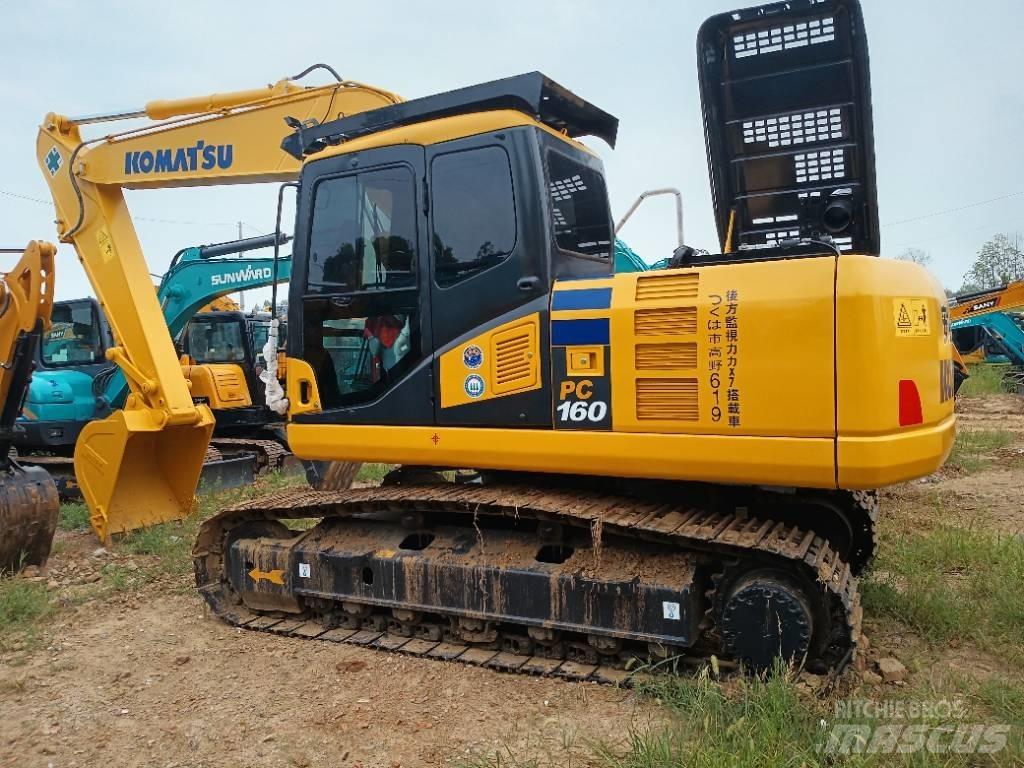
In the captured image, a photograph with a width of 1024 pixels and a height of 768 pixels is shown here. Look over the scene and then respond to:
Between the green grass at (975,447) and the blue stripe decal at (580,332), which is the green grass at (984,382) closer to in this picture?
→ the green grass at (975,447)

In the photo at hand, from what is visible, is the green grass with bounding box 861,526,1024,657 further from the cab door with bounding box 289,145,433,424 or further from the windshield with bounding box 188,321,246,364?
the windshield with bounding box 188,321,246,364

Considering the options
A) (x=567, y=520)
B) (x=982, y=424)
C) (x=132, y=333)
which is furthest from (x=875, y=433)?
(x=982, y=424)

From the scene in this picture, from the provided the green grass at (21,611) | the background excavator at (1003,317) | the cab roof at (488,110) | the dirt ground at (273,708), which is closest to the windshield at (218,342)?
the green grass at (21,611)

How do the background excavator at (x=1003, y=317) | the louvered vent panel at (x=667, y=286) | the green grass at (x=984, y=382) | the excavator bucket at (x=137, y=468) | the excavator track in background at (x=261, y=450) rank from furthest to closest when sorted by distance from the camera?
the green grass at (x=984, y=382) → the background excavator at (x=1003, y=317) → the excavator track in background at (x=261, y=450) → the excavator bucket at (x=137, y=468) → the louvered vent panel at (x=667, y=286)

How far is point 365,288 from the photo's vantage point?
4211 millimetres

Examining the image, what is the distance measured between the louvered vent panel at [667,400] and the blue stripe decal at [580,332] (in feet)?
0.90

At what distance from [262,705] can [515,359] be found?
1.96m

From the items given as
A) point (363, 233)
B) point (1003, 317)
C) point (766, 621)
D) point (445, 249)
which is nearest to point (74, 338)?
point (363, 233)

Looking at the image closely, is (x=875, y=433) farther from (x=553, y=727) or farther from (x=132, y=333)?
(x=132, y=333)

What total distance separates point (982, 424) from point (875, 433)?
12.3 meters

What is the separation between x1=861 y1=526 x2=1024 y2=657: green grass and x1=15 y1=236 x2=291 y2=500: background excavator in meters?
6.52

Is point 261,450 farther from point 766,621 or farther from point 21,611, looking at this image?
point 766,621

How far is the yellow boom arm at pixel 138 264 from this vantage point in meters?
5.70

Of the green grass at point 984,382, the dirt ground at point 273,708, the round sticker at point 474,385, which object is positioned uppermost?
the round sticker at point 474,385
